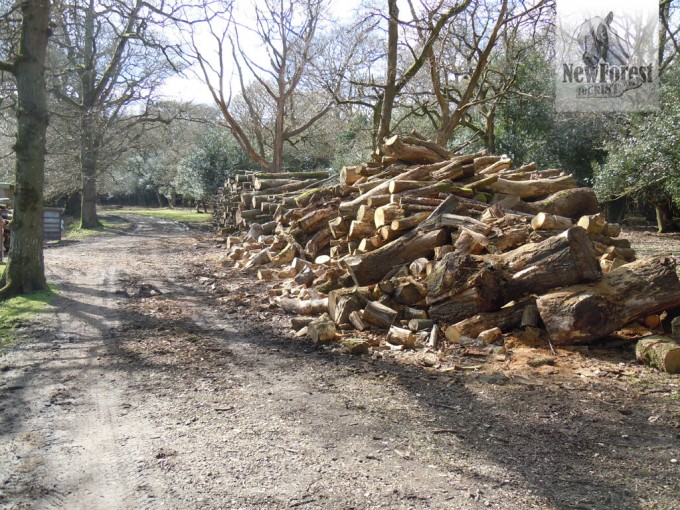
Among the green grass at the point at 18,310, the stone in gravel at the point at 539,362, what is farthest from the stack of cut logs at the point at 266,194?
the stone in gravel at the point at 539,362

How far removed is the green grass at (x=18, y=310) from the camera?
6289 millimetres

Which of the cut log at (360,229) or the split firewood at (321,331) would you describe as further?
the cut log at (360,229)

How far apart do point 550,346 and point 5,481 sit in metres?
4.36

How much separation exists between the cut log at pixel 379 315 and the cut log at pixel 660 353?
2.34 m

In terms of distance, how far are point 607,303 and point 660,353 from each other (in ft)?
2.04

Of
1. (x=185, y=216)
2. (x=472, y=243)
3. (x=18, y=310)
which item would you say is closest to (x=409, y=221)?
(x=472, y=243)

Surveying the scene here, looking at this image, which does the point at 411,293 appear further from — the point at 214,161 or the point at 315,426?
the point at 214,161

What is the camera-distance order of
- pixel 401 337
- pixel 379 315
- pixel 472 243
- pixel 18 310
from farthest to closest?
pixel 18 310 → pixel 472 243 → pixel 379 315 → pixel 401 337

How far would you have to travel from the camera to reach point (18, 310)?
750 centimetres

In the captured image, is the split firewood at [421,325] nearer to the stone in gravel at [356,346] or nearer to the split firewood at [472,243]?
the stone in gravel at [356,346]

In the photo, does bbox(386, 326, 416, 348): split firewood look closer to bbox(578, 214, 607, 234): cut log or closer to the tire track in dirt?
the tire track in dirt

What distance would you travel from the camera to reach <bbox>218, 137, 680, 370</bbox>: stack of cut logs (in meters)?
A: 5.16

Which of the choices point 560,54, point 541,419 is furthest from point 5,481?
point 560,54

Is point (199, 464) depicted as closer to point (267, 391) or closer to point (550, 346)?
point (267, 391)
